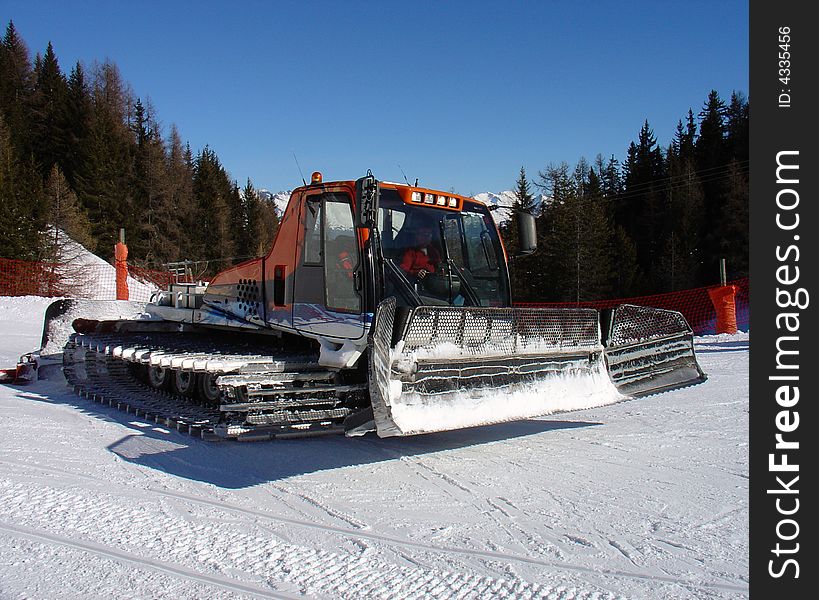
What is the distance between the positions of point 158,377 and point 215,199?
41856 millimetres

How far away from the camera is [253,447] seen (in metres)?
5.09

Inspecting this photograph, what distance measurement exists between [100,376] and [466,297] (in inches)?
181

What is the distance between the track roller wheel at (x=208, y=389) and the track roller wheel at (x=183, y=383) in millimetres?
63

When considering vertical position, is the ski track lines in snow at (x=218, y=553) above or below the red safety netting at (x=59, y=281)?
below

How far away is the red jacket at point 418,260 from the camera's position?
210 inches

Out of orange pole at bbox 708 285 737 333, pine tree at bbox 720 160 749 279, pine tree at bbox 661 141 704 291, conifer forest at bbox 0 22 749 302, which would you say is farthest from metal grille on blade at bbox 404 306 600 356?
pine tree at bbox 661 141 704 291

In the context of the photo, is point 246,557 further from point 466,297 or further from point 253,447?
point 466,297

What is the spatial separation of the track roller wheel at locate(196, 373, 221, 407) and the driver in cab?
216 centimetres

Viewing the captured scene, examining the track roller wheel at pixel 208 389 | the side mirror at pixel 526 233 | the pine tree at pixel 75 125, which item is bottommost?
the track roller wheel at pixel 208 389

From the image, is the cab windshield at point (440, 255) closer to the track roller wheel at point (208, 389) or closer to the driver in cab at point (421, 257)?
the driver in cab at point (421, 257)

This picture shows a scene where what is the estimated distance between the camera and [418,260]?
17.8ft

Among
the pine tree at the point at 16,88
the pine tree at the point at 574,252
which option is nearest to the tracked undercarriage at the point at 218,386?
the pine tree at the point at 574,252

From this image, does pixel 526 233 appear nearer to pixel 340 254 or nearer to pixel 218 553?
pixel 340 254
